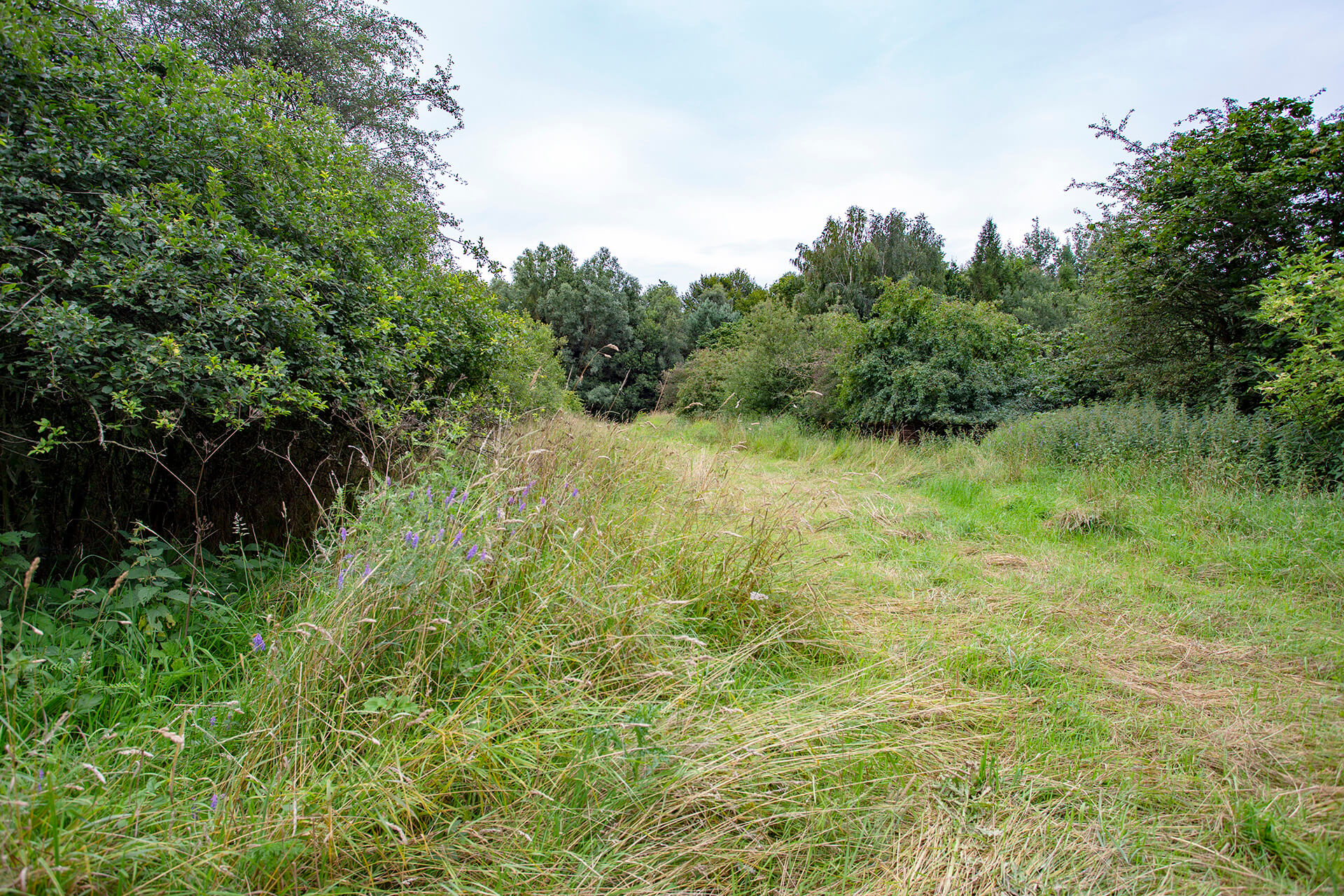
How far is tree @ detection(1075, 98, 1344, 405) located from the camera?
21.4 feet

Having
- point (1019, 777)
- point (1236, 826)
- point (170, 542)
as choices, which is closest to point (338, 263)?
point (170, 542)

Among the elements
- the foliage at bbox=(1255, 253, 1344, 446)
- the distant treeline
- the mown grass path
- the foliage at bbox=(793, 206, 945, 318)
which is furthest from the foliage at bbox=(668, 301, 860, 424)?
the foliage at bbox=(793, 206, 945, 318)

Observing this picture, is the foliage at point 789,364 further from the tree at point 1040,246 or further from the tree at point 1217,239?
the tree at point 1040,246

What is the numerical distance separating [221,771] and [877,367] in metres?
11.2

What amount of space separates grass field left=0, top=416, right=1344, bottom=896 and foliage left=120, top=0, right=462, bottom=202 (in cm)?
956

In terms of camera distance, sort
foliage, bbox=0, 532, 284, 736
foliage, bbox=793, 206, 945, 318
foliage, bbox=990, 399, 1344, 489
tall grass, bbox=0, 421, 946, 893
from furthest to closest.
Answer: foliage, bbox=793, 206, 945, 318 → foliage, bbox=990, 399, 1344, 489 → foliage, bbox=0, 532, 284, 736 → tall grass, bbox=0, 421, 946, 893

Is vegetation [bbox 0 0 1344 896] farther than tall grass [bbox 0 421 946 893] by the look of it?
Yes

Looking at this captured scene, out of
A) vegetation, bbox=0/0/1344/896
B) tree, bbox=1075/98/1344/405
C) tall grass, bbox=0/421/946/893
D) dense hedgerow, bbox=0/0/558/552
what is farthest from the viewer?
tree, bbox=1075/98/1344/405

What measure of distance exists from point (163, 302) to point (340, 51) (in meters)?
11.2

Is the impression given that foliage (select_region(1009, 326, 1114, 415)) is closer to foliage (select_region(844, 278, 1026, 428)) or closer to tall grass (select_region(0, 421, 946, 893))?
foliage (select_region(844, 278, 1026, 428))

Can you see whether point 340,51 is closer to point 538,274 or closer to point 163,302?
point 163,302

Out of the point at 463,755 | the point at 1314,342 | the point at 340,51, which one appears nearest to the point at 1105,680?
the point at 463,755

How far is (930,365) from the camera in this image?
34.3 ft

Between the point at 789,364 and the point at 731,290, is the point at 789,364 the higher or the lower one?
the lower one
